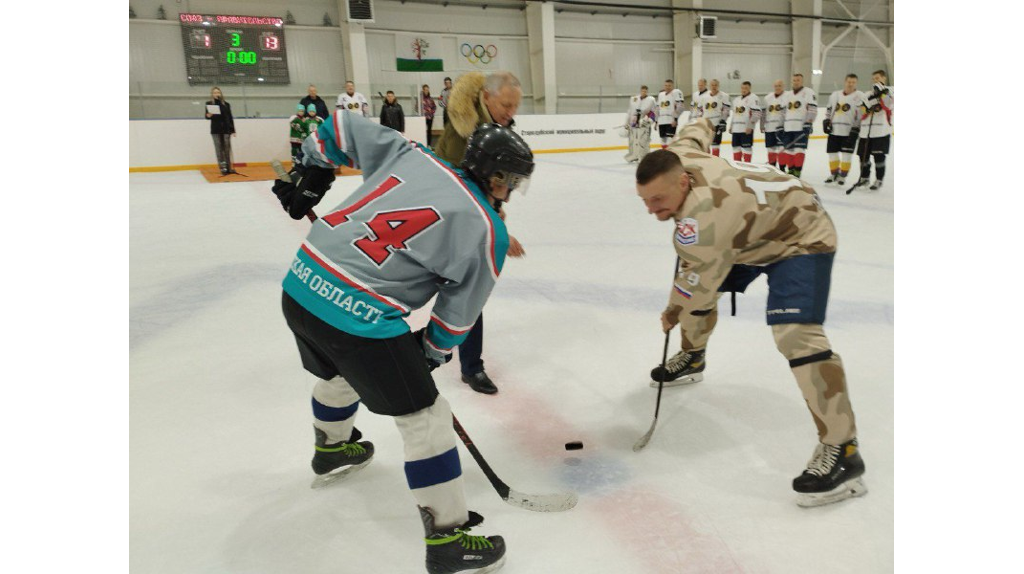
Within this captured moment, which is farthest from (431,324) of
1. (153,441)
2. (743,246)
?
(153,441)

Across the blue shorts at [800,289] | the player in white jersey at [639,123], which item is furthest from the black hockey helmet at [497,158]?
the player in white jersey at [639,123]

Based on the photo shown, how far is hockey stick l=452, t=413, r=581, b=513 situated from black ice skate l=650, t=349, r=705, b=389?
0.97 m

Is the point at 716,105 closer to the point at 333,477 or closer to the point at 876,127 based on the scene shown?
the point at 876,127

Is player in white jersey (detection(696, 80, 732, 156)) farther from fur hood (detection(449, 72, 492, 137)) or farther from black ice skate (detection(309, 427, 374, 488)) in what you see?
black ice skate (detection(309, 427, 374, 488))

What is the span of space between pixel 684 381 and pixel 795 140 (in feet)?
24.3

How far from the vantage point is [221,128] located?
9891 millimetres

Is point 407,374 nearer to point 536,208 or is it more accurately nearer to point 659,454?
point 659,454

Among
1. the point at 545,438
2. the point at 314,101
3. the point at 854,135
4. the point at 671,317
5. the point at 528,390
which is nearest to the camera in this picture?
the point at 671,317

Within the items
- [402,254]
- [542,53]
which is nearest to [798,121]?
[402,254]

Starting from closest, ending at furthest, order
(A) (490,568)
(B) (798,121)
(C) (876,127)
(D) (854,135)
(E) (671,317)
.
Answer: (A) (490,568)
(E) (671,317)
(C) (876,127)
(D) (854,135)
(B) (798,121)

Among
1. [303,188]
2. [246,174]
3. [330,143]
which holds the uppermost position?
[246,174]

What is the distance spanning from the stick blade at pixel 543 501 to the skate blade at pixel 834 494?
0.70 metres

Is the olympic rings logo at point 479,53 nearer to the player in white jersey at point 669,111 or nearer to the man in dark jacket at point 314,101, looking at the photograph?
Answer: the player in white jersey at point 669,111

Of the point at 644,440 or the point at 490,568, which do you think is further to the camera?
the point at 644,440
